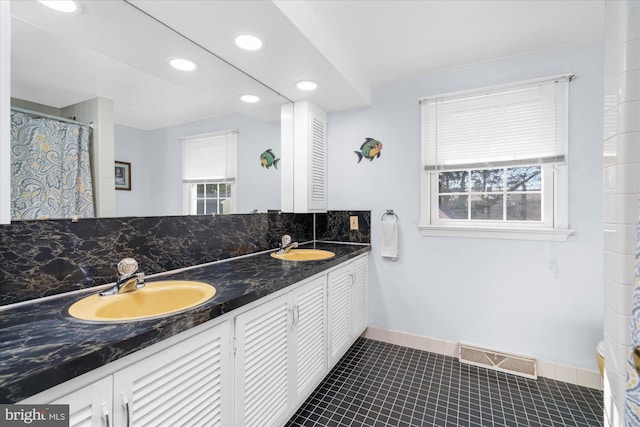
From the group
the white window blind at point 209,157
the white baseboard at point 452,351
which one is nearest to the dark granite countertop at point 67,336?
the white window blind at point 209,157

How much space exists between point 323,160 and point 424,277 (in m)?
1.42

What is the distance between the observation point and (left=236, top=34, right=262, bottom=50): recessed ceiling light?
1.58 metres

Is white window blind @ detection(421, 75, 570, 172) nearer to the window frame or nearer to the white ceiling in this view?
the white ceiling

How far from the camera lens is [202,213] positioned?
177 cm

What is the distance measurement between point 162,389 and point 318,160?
2.13m

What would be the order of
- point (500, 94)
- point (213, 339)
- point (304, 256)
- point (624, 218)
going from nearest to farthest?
point (624, 218), point (213, 339), point (500, 94), point (304, 256)

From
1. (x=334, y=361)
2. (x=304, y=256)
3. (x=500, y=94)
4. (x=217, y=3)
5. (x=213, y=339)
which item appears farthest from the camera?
(x=304, y=256)

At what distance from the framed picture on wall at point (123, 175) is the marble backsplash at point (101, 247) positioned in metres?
0.16

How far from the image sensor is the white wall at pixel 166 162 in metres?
1.39

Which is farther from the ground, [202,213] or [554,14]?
[554,14]

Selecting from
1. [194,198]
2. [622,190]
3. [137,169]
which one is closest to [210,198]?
[194,198]

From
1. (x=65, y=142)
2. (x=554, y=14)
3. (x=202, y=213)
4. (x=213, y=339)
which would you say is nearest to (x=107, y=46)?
(x=65, y=142)

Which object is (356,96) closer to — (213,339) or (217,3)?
(217,3)

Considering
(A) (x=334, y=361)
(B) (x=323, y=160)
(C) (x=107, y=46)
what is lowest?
(A) (x=334, y=361)
